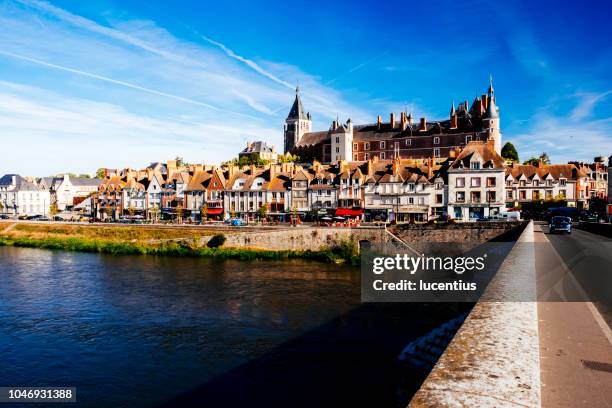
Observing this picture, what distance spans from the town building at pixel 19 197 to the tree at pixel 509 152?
323 feet

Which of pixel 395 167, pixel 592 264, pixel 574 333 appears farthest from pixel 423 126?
pixel 574 333

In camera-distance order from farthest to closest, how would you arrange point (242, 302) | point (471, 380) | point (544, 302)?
point (242, 302), point (544, 302), point (471, 380)

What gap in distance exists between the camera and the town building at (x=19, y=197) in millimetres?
103819

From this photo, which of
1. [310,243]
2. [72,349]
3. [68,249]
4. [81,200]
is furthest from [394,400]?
[81,200]

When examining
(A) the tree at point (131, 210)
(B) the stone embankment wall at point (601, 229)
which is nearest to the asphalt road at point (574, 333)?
(B) the stone embankment wall at point (601, 229)

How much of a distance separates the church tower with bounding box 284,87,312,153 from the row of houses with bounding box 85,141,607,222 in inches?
2140

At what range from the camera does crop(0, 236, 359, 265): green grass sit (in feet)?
154

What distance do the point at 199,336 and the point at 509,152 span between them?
3913 inches

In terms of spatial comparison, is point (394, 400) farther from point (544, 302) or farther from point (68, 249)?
point (68, 249)

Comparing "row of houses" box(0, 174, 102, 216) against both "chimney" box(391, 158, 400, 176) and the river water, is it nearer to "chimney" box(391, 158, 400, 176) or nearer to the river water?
"chimney" box(391, 158, 400, 176)

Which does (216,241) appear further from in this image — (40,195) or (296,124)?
(296,124)

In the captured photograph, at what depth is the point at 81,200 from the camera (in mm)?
A: 109000

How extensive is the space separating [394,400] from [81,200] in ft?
351

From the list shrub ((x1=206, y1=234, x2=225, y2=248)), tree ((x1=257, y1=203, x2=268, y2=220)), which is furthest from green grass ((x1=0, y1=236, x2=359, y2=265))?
tree ((x1=257, y1=203, x2=268, y2=220))
